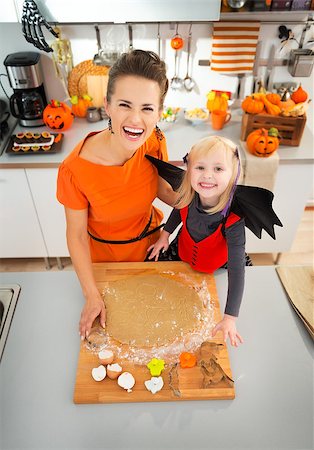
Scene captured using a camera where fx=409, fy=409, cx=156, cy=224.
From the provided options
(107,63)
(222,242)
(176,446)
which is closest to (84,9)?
(107,63)

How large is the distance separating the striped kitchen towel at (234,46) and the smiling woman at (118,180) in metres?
1.13

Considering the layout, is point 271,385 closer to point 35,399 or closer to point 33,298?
point 35,399

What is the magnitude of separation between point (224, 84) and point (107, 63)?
71 cm

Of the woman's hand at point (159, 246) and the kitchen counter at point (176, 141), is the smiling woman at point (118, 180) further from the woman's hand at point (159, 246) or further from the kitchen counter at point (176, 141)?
the kitchen counter at point (176, 141)

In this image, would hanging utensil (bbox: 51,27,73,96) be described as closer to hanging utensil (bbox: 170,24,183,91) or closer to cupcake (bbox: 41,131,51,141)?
cupcake (bbox: 41,131,51,141)

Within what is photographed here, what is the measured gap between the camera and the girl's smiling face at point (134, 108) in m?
1.05

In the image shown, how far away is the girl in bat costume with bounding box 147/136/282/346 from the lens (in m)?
1.12

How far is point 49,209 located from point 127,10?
3.63ft

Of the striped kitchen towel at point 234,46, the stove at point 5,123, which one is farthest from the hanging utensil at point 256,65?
the stove at point 5,123

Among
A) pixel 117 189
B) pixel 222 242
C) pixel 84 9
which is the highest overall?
pixel 84 9

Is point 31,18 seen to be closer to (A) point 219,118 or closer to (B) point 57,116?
(B) point 57,116

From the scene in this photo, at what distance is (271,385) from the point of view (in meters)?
1.03

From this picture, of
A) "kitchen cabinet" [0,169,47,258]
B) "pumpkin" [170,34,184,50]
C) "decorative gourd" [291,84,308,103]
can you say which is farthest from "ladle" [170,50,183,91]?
"kitchen cabinet" [0,169,47,258]

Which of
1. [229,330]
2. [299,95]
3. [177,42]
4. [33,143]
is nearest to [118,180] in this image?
[229,330]
